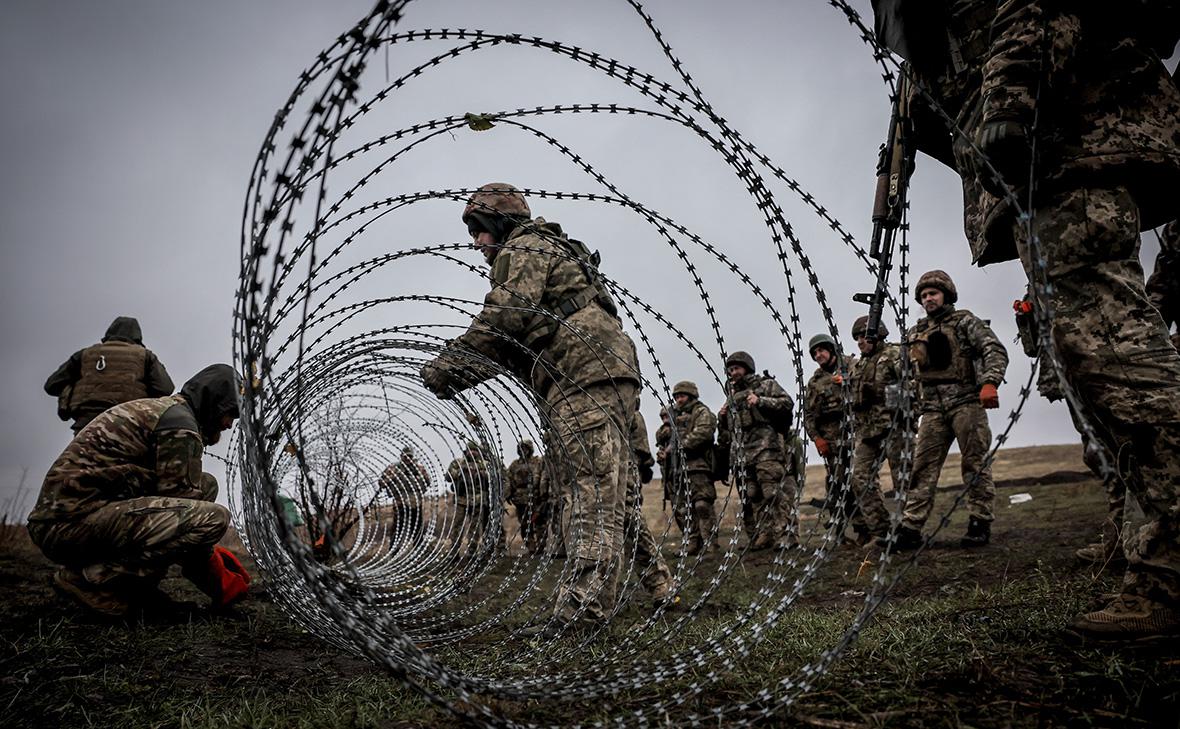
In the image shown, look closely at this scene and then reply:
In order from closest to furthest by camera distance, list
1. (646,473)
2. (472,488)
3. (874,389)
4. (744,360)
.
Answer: (472,488) < (874,389) < (646,473) < (744,360)

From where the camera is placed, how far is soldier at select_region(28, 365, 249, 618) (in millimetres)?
3982

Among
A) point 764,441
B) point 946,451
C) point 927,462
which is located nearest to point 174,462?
point 927,462

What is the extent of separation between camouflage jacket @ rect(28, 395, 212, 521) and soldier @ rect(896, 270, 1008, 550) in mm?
5804

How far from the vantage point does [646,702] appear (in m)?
2.24

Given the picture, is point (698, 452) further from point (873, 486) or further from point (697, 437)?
point (873, 486)

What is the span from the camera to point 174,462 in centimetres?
422

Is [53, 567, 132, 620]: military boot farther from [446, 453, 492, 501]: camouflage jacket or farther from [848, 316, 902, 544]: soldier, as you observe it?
[848, 316, 902, 544]: soldier

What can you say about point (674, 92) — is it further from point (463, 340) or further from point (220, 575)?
point (220, 575)

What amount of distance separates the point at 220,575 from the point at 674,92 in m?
4.35

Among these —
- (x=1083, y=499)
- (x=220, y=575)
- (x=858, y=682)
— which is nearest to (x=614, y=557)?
(x=858, y=682)

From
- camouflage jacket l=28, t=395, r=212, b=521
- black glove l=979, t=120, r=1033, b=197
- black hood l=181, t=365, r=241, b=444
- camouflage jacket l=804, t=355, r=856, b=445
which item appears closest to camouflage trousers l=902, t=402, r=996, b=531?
camouflage jacket l=804, t=355, r=856, b=445

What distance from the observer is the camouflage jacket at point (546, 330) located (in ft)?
13.0

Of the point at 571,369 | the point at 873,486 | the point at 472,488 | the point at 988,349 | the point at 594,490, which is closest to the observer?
the point at 594,490

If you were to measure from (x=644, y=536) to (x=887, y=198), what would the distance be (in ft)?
10.9
